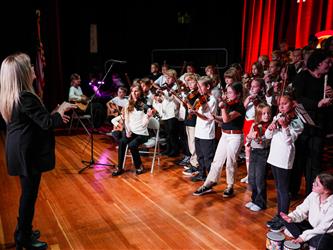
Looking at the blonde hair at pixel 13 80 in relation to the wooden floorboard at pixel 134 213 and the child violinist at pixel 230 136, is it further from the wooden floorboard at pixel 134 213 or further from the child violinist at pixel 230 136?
the child violinist at pixel 230 136

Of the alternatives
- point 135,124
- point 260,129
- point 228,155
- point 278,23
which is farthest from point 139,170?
point 278,23

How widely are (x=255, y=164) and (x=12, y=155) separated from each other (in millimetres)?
2322

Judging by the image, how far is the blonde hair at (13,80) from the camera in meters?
2.58

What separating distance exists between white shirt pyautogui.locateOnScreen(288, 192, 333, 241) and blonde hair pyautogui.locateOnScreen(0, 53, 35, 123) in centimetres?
234

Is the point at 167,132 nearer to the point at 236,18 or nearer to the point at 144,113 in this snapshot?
the point at 144,113

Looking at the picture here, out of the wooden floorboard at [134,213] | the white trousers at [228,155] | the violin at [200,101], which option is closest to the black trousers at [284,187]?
the wooden floorboard at [134,213]

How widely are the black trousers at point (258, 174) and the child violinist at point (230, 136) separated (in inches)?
9.6

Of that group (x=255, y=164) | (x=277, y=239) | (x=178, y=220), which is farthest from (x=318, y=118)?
(x=178, y=220)

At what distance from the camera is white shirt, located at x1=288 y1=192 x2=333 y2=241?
2637 mm

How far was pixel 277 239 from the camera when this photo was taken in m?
2.70

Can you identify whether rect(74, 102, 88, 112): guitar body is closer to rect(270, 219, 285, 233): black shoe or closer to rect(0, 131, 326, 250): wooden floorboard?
rect(0, 131, 326, 250): wooden floorboard

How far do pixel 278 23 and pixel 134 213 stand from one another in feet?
19.4

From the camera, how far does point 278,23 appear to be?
7805 mm

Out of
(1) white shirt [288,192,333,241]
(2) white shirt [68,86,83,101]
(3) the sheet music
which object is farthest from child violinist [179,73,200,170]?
(2) white shirt [68,86,83,101]
